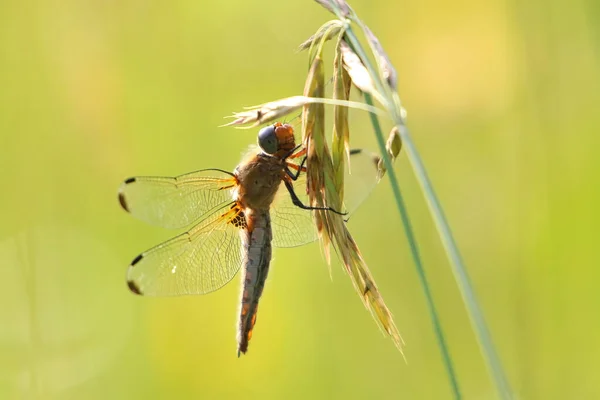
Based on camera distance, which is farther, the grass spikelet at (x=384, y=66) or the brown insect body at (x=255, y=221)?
the brown insect body at (x=255, y=221)

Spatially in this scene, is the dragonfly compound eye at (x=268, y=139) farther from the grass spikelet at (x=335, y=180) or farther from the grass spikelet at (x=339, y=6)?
the grass spikelet at (x=339, y=6)

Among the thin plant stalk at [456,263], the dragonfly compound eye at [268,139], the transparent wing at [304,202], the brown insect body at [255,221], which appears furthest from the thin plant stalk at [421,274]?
the brown insect body at [255,221]

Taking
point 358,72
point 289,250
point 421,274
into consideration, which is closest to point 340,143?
point 358,72

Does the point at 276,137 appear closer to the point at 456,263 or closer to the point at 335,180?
the point at 335,180

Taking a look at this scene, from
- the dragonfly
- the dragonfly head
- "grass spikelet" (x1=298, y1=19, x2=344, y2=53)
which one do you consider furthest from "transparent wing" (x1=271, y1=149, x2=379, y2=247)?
"grass spikelet" (x1=298, y1=19, x2=344, y2=53)

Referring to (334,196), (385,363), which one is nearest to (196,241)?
(385,363)

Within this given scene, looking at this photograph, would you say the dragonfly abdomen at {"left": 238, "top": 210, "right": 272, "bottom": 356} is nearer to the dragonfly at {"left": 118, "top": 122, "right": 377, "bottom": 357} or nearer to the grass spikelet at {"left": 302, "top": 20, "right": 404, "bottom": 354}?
the dragonfly at {"left": 118, "top": 122, "right": 377, "bottom": 357}
